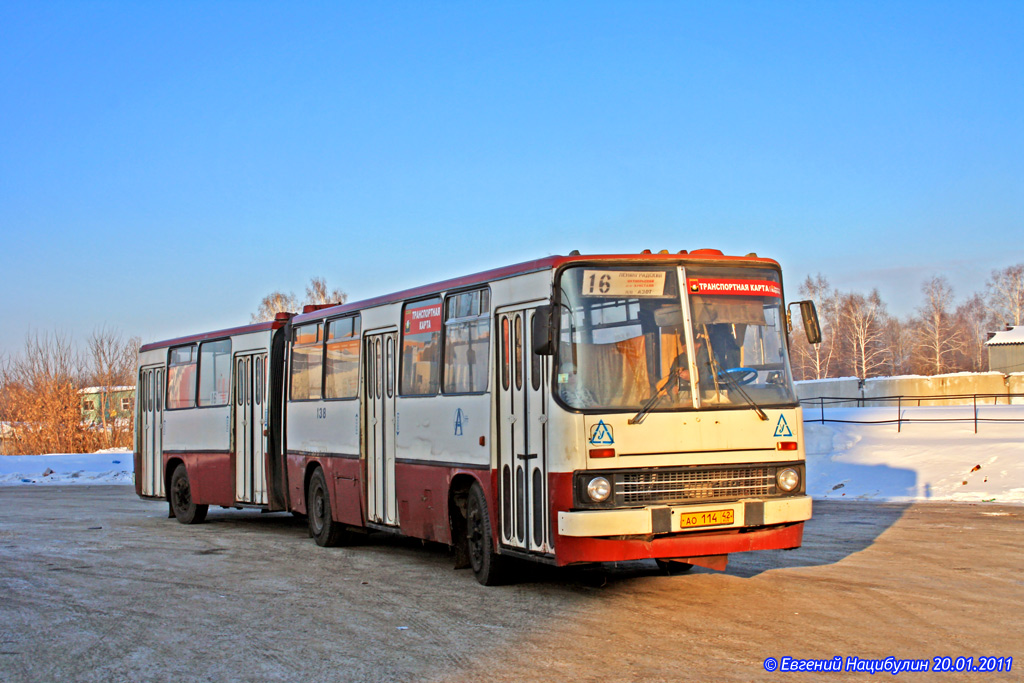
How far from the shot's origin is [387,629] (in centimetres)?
840

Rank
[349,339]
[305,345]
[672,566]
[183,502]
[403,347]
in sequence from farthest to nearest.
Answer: [183,502], [305,345], [349,339], [403,347], [672,566]

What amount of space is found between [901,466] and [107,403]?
3371cm

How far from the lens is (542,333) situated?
898cm

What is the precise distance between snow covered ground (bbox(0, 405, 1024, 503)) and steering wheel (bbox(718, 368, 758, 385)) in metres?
12.1

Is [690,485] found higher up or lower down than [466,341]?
lower down

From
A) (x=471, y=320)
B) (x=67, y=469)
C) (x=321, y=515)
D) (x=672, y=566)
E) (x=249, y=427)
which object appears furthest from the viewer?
(x=67, y=469)

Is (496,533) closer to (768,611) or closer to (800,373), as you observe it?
(768,611)

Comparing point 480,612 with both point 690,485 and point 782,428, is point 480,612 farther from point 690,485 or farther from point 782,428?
point 782,428

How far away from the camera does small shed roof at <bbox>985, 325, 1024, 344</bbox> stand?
254 feet

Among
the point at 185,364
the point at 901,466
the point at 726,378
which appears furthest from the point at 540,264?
the point at 901,466

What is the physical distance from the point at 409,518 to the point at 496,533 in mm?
2270

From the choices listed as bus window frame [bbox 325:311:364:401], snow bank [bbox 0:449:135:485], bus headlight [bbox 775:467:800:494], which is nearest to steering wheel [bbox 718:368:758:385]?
bus headlight [bbox 775:467:800:494]

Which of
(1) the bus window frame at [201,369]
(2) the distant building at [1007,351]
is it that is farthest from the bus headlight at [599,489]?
(2) the distant building at [1007,351]

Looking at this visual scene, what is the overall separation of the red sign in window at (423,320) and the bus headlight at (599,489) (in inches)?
138
